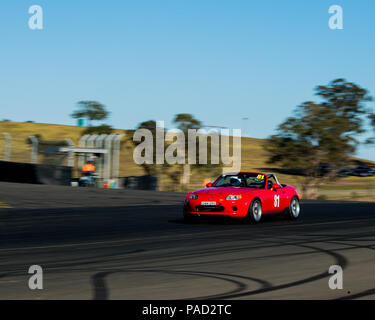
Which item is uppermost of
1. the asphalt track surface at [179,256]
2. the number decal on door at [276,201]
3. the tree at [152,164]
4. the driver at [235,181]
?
the tree at [152,164]

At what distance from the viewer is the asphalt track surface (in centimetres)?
601

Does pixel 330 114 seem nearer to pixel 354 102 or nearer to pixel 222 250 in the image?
pixel 354 102

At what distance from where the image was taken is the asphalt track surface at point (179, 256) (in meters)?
6.01

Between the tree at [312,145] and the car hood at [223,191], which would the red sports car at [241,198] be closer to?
the car hood at [223,191]

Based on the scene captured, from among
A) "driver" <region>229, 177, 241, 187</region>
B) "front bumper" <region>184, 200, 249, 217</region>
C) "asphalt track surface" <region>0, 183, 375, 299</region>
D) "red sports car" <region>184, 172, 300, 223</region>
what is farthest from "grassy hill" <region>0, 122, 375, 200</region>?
"asphalt track surface" <region>0, 183, 375, 299</region>

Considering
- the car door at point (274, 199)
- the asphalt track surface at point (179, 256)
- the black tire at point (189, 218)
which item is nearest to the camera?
the asphalt track surface at point (179, 256)

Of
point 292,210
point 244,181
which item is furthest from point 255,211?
point 292,210

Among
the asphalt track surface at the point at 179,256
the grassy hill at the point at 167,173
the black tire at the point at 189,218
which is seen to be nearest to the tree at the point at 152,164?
the grassy hill at the point at 167,173

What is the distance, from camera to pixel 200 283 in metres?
6.39

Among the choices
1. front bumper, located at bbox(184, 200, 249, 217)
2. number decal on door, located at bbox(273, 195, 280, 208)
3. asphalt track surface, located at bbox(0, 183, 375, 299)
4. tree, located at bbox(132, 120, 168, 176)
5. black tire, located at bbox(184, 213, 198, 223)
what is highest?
tree, located at bbox(132, 120, 168, 176)

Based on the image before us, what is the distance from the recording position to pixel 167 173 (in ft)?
164

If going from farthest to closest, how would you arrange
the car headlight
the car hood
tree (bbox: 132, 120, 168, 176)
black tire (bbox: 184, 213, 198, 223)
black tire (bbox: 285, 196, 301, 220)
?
tree (bbox: 132, 120, 168, 176) < black tire (bbox: 285, 196, 301, 220) < black tire (bbox: 184, 213, 198, 223) < the car hood < the car headlight

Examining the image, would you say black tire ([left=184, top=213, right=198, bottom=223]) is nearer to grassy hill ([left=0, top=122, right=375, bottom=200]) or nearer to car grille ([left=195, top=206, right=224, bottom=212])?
car grille ([left=195, top=206, right=224, bottom=212])
